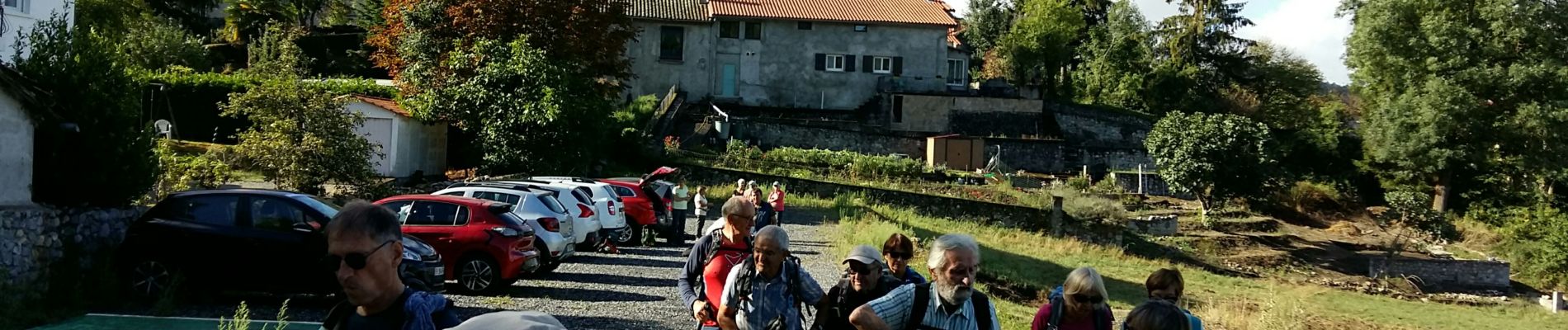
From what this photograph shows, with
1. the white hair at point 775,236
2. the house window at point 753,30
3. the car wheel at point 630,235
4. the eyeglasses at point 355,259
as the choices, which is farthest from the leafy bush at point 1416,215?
the eyeglasses at point 355,259

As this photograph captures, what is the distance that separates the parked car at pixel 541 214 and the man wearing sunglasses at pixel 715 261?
7.88m

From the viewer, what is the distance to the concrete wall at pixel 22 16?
99.8 feet

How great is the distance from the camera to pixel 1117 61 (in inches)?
2430

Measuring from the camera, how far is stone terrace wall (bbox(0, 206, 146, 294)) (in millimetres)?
11984

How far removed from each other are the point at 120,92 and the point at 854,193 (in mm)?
23710

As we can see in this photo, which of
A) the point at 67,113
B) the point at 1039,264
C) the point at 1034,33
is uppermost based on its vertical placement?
the point at 1034,33

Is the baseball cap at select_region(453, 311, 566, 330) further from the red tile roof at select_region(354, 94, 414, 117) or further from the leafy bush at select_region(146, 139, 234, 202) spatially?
the red tile roof at select_region(354, 94, 414, 117)

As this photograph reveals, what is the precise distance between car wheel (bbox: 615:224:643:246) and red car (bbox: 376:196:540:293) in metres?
6.83

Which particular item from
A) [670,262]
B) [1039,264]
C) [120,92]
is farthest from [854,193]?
[120,92]

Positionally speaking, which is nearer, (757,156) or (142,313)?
(142,313)

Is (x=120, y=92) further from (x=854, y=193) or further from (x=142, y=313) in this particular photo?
(x=854, y=193)

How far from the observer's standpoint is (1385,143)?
4803cm

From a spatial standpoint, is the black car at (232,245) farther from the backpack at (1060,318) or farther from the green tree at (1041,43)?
the green tree at (1041,43)

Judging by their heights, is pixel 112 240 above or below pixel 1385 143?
below
